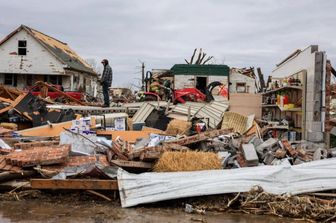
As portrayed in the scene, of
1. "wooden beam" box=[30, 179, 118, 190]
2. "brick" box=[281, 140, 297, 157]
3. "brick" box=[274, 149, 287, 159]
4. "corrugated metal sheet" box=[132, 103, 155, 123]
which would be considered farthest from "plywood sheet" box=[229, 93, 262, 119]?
"wooden beam" box=[30, 179, 118, 190]

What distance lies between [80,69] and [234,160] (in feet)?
103

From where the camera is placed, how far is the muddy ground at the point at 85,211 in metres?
6.62

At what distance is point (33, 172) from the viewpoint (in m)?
8.18

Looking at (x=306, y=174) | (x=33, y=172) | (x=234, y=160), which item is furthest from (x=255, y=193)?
(x=33, y=172)

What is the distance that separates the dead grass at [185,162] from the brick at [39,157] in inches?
71.4

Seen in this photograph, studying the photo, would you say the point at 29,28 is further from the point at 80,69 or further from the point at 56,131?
the point at 56,131

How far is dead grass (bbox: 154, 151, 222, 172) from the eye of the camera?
816cm

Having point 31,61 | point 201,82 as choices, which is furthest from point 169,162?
point 31,61

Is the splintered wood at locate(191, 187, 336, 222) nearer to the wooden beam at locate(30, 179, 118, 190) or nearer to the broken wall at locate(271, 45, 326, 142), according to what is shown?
the wooden beam at locate(30, 179, 118, 190)

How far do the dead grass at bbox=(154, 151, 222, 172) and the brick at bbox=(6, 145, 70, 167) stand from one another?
1.81 meters

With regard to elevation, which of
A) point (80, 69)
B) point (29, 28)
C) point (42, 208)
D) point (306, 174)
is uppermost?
point (29, 28)

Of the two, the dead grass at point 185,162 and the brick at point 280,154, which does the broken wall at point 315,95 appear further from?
the dead grass at point 185,162

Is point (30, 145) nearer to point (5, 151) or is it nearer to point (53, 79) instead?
point (5, 151)

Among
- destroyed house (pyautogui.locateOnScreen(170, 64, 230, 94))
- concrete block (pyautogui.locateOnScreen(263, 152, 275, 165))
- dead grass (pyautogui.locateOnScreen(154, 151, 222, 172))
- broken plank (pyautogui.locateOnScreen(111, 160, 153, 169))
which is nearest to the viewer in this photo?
dead grass (pyautogui.locateOnScreen(154, 151, 222, 172))
